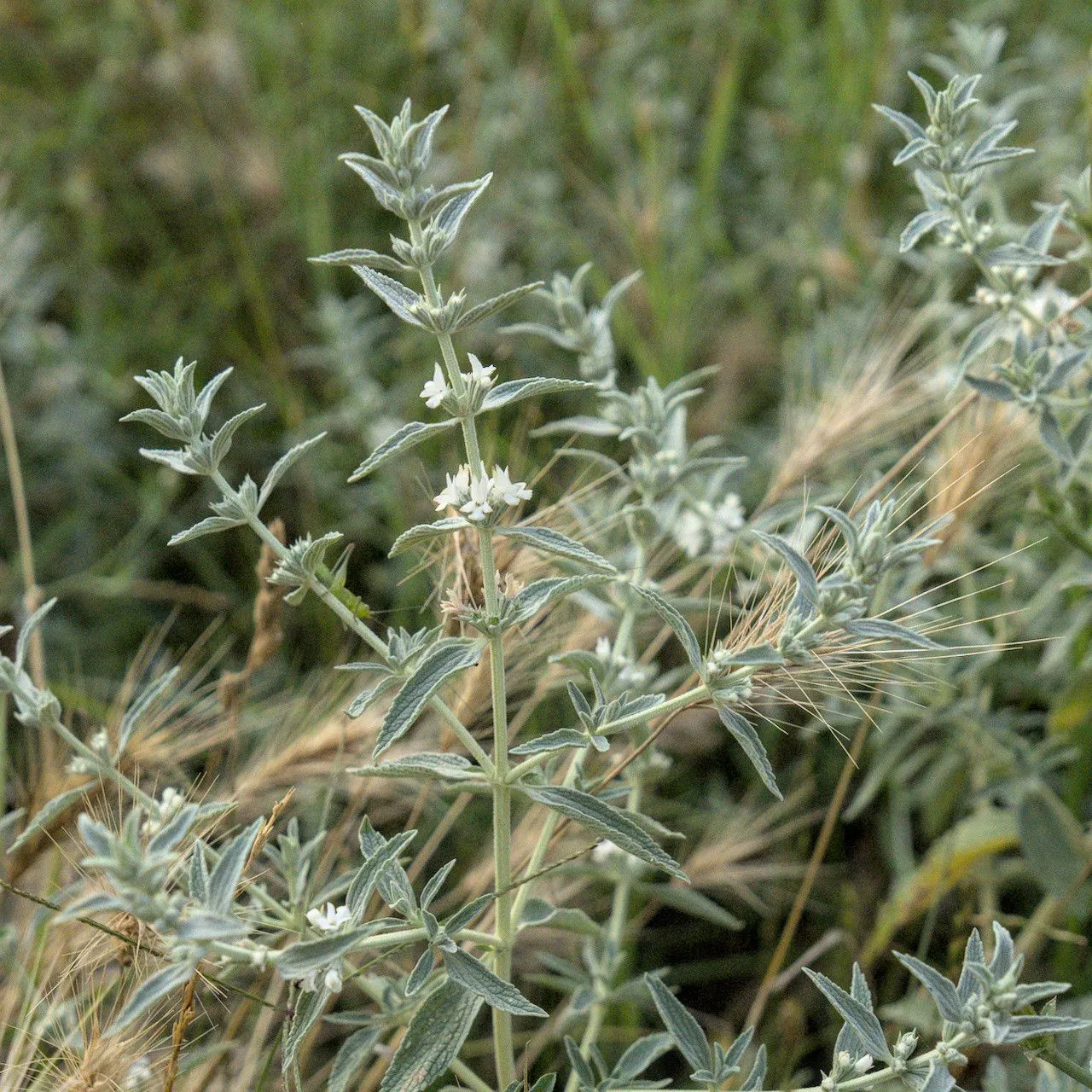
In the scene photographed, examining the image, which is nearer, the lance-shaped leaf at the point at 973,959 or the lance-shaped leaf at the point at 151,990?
the lance-shaped leaf at the point at 151,990

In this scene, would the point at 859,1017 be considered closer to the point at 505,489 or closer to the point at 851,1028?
the point at 851,1028

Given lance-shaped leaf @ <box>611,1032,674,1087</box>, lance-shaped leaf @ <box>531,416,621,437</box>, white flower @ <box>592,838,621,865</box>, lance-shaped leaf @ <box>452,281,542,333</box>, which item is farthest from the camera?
lance-shaped leaf @ <box>531,416,621,437</box>

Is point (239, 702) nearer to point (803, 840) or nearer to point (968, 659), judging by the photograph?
point (803, 840)

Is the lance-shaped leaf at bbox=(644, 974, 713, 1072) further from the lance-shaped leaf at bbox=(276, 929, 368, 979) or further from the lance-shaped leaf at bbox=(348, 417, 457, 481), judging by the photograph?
the lance-shaped leaf at bbox=(348, 417, 457, 481)

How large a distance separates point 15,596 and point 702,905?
1.74 m

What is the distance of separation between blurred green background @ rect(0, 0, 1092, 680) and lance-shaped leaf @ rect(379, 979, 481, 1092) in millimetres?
1263

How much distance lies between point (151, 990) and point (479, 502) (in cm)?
52

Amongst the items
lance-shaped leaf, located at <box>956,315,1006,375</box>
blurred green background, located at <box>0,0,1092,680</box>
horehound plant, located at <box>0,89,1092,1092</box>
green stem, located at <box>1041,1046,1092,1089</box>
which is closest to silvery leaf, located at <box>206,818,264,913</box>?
horehound plant, located at <box>0,89,1092,1092</box>

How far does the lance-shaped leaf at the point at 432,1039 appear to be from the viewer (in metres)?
1.17

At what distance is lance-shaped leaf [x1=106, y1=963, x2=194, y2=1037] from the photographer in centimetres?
101

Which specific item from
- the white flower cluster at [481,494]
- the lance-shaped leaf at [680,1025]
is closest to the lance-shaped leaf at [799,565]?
the white flower cluster at [481,494]

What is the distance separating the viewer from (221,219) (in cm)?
341

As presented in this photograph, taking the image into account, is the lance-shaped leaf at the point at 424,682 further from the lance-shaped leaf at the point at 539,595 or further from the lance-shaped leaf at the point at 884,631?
the lance-shaped leaf at the point at 884,631

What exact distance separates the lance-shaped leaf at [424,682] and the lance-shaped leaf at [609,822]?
6.3 inches
